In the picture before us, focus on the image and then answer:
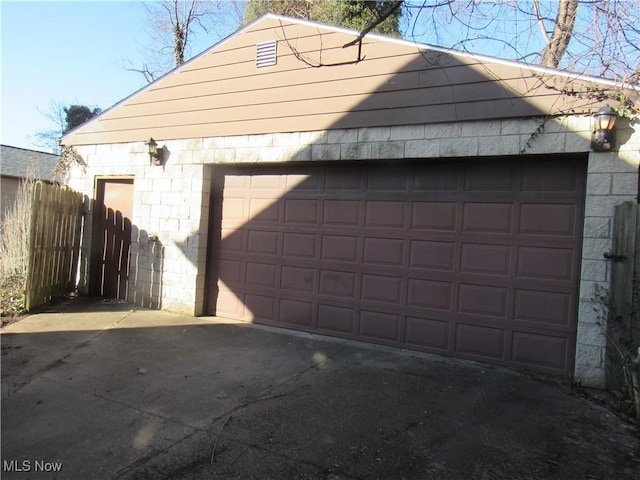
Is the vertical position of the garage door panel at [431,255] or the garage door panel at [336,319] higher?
the garage door panel at [431,255]

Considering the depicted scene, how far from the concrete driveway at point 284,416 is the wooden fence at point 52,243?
158cm

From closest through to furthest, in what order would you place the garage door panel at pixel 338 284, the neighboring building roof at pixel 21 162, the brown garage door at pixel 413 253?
the brown garage door at pixel 413 253, the garage door panel at pixel 338 284, the neighboring building roof at pixel 21 162

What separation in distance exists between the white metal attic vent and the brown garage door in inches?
62.0

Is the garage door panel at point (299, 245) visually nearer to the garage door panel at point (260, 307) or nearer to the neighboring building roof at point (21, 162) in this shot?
the garage door panel at point (260, 307)

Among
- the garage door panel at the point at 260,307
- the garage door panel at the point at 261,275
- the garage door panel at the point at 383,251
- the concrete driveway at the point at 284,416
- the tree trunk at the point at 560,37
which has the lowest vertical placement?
the concrete driveway at the point at 284,416

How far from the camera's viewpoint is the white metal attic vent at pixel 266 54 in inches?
264

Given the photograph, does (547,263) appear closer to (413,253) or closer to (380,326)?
(413,253)

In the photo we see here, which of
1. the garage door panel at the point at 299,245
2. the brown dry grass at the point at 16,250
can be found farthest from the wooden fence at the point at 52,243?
the garage door panel at the point at 299,245

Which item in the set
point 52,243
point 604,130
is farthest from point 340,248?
point 52,243

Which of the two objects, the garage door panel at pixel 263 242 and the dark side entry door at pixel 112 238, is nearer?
the garage door panel at pixel 263 242

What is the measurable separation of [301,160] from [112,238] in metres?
4.24

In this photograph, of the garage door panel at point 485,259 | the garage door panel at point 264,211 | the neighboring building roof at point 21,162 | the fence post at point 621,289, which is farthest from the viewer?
the neighboring building roof at point 21,162

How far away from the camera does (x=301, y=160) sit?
639cm

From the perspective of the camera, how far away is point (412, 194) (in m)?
5.86
